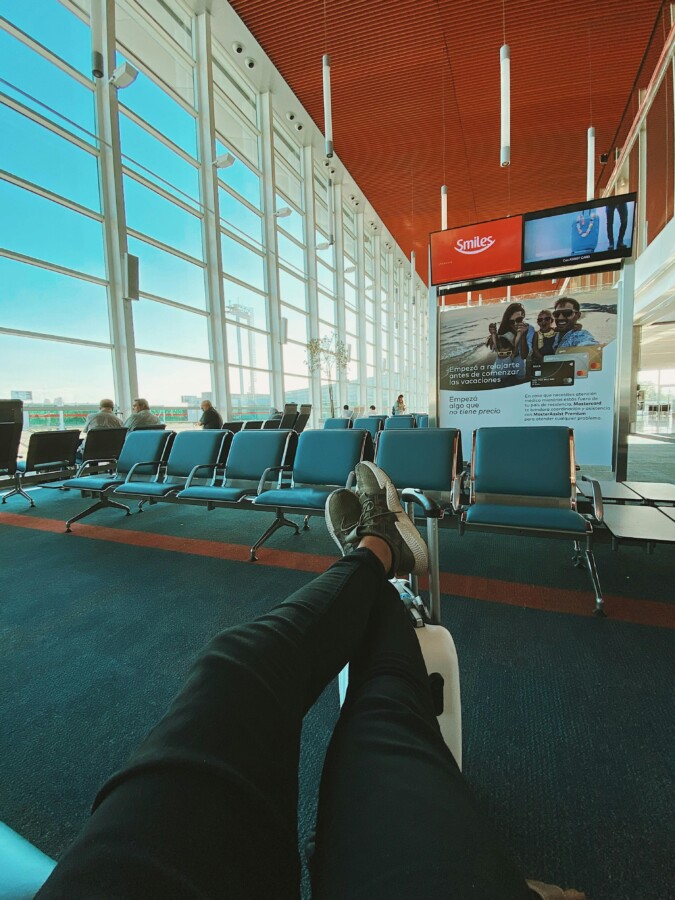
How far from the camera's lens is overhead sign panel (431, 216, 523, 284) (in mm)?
3414

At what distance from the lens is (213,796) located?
0.47 metres

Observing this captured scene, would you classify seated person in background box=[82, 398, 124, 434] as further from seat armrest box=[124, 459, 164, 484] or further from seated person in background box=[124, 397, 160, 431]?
seat armrest box=[124, 459, 164, 484]

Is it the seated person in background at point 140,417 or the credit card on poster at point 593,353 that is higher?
the credit card on poster at point 593,353

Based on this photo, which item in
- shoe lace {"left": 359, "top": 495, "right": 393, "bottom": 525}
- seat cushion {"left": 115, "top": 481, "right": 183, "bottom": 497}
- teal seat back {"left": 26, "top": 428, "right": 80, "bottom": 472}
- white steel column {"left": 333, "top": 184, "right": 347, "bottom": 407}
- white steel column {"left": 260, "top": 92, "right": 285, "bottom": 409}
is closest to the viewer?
shoe lace {"left": 359, "top": 495, "right": 393, "bottom": 525}

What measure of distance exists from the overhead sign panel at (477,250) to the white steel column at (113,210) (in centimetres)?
519

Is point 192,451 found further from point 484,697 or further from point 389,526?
point 484,697

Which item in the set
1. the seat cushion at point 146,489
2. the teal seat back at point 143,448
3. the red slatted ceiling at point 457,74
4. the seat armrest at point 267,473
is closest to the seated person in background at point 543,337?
the seat armrest at point 267,473

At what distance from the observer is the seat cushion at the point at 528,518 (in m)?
2.02

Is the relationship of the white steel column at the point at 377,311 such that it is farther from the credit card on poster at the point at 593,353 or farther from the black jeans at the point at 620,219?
the black jeans at the point at 620,219

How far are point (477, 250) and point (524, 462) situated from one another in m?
2.01

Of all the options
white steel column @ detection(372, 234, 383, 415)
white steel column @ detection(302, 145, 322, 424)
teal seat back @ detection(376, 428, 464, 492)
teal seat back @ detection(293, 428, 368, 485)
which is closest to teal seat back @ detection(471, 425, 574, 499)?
teal seat back @ detection(376, 428, 464, 492)

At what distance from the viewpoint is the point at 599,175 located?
13.4 m

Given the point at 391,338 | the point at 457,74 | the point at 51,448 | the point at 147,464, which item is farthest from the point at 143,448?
the point at 391,338

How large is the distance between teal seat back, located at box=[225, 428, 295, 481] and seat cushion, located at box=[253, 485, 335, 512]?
474mm
